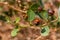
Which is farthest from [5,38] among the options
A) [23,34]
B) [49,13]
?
[49,13]

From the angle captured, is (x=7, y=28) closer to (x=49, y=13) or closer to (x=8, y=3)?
(x=8, y=3)

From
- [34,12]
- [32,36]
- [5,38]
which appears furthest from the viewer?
[5,38]

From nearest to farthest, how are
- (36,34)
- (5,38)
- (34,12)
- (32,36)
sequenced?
(34,12) < (36,34) < (32,36) < (5,38)

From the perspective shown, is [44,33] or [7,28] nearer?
[44,33]

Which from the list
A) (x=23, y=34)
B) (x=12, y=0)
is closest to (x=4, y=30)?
(x=23, y=34)

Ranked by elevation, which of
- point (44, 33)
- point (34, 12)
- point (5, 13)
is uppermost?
point (5, 13)

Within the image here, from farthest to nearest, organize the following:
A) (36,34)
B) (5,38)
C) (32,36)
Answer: (5,38) → (32,36) → (36,34)

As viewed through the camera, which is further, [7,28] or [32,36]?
[7,28]

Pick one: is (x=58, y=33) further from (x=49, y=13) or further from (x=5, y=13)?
(x=49, y=13)

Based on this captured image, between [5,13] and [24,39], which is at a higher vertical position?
[5,13]
